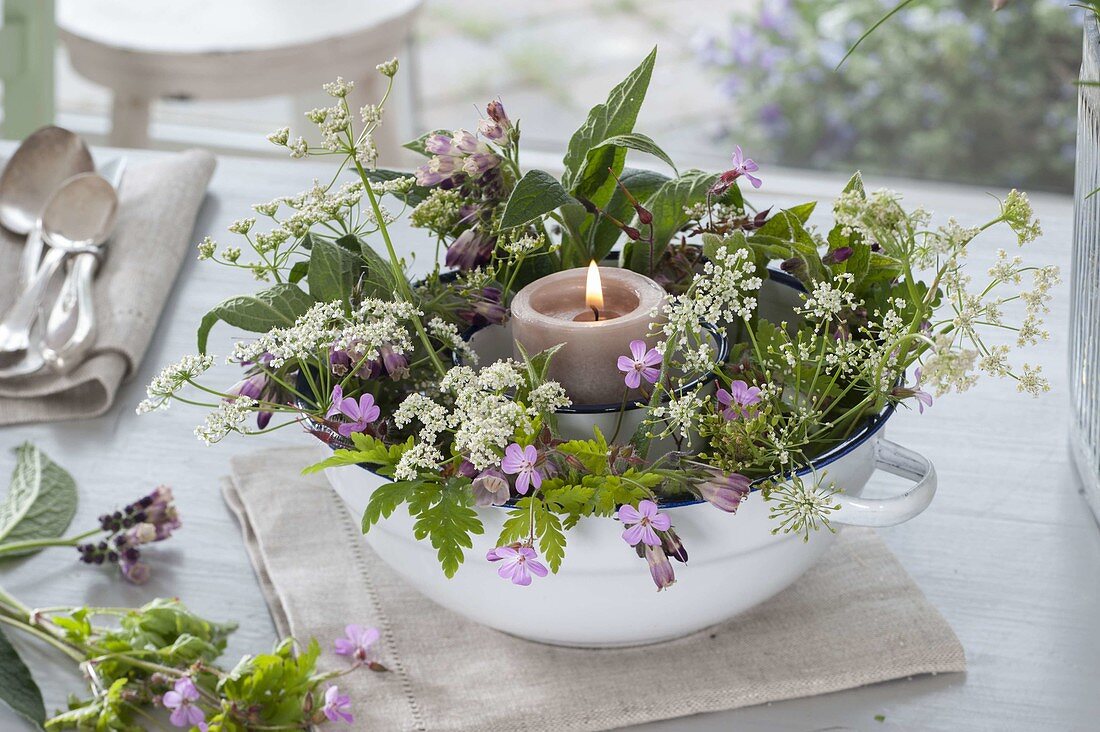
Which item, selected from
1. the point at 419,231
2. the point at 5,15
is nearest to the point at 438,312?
the point at 419,231

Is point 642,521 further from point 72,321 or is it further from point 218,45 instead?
point 218,45

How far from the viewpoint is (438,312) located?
23.0 inches

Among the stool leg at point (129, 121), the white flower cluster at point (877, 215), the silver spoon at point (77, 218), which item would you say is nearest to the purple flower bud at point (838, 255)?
the white flower cluster at point (877, 215)

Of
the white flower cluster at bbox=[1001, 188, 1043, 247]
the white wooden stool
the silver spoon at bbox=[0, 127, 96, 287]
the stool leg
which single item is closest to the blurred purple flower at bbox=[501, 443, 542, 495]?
the white flower cluster at bbox=[1001, 188, 1043, 247]

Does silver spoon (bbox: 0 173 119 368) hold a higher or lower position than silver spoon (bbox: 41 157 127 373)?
higher

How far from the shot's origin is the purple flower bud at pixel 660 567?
46 centimetres

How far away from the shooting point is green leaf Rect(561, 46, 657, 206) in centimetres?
57

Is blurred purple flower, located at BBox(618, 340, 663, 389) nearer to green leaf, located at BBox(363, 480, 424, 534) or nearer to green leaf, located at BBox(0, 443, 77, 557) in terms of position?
green leaf, located at BBox(363, 480, 424, 534)

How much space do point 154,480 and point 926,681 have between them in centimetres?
43

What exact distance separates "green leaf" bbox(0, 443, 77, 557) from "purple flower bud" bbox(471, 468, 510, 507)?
0.31m

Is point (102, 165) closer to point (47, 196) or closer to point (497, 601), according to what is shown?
point (47, 196)

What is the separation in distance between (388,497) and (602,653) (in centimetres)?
15

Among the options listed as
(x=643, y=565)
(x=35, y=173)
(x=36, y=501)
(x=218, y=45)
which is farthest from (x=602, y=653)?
(x=218, y=45)

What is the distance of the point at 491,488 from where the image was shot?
1.53ft
